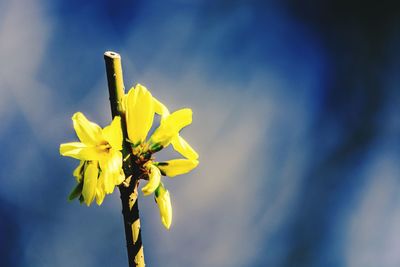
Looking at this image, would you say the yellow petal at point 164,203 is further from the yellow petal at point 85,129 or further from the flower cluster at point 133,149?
the yellow petal at point 85,129

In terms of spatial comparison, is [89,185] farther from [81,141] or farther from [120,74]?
[120,74]

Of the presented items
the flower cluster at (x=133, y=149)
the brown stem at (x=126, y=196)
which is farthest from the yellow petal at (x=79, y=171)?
A: the brown stem at (x=126, y=196)

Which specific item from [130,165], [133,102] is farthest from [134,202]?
[133,102]

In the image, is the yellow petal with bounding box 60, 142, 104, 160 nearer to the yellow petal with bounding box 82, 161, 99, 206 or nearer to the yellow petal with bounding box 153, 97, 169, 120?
the yellow petal with bounding box 82, 161, 99, 206

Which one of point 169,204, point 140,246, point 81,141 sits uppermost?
point 81,141

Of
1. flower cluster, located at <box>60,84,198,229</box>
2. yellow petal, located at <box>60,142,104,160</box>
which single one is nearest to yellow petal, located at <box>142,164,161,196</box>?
flower cluster, located at <box>60,84,198,229</box>

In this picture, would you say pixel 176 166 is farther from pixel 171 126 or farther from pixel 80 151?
pixel 80 151

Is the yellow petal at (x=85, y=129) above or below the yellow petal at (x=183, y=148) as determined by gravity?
above
